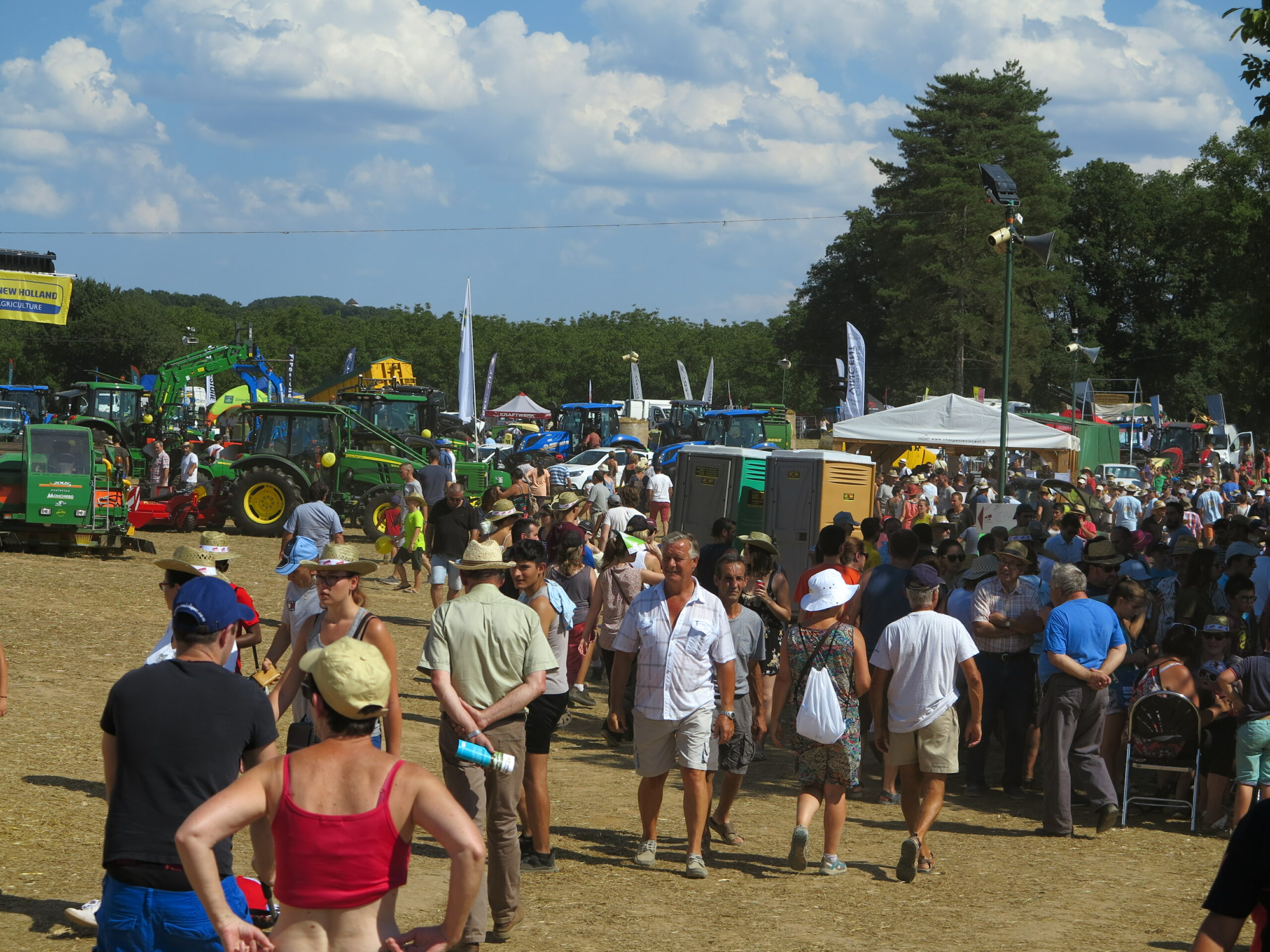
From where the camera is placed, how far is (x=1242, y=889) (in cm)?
268

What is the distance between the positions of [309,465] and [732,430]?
15374 mm

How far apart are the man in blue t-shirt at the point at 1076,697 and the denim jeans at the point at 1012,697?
0.61 metres

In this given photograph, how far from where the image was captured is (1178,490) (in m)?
25.1

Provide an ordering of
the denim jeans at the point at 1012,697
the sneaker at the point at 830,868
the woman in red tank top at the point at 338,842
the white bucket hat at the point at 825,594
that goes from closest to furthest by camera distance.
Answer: the woman in red tank top at the point at 338,842 → the white bucket hat at the point at 825,594 → the sneaker at the point at 830,868 → the denim jeans at the point at 1012,697

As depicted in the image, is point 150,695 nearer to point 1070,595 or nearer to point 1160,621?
point 1070,595

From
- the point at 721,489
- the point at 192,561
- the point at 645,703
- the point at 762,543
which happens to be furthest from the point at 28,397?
the point at 645,703

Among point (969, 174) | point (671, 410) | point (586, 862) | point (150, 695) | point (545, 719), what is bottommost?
point (586, 862)

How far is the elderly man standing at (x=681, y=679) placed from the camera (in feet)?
21.0

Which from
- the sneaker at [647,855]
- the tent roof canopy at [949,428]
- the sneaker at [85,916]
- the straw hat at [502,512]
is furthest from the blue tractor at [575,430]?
the sneaker at [85,916]

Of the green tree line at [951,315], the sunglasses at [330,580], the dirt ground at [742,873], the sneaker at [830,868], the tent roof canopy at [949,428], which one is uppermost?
the green tree line at [951,315]

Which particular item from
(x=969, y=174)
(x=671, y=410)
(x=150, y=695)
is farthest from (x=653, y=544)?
(x=969, y=174)

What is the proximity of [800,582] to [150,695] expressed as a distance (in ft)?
18.9

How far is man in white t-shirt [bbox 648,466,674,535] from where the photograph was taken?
18.5m

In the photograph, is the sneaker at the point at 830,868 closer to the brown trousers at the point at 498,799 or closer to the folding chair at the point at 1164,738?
the brown trousers at the point at 498,799
